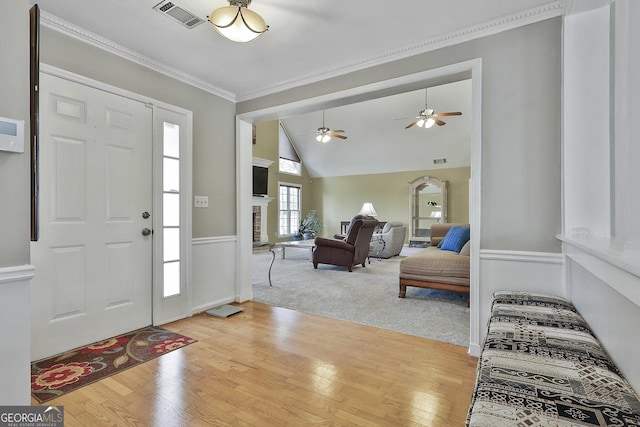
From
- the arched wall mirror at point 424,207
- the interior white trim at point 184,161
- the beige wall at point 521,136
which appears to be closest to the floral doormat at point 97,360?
the interior white trim at point 184,161

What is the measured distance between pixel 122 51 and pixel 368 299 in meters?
3.56

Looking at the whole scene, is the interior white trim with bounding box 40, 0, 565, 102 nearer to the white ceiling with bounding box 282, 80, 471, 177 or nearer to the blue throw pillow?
the blue throw pillow

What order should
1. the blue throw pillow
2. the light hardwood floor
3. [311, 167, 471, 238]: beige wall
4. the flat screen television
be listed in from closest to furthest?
the light hardwood floor
the blue throw pillow
the flat screen television
[311, 167, 471, 238]: beige wall

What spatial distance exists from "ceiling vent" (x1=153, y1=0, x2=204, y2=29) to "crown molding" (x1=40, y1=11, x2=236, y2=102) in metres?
0.72

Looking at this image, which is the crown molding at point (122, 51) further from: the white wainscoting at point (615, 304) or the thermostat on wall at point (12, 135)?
the white wainscoting at point (615, 304)

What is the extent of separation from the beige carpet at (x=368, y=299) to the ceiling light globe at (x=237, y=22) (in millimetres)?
2641

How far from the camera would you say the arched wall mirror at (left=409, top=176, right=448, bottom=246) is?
9742mm

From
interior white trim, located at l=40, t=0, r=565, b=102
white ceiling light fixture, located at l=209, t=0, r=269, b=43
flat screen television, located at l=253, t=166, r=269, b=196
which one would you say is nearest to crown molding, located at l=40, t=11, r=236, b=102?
interior white trim, located at l=40, t=0, r=565, b=102

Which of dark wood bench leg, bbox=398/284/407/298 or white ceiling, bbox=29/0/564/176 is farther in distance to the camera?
dark wood bench leg, bbox=398/284/407/298

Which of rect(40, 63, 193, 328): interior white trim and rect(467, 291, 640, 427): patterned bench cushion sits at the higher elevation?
rect(40, 63, 193, 328): interior white trim

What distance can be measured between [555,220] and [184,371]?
274 centimetres

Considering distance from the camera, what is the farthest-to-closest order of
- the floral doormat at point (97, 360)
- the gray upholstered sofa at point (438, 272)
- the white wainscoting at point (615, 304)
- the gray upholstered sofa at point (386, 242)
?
the gray upholstered sofa at point (386, 242), the gray upholstered sofa at point (438, 272), the floral doormat at point (97, 360), the white wainscoting at point (615, 304)

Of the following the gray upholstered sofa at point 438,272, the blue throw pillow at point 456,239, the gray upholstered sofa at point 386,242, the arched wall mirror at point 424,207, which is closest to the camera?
the gray upholstered sofa at point 438,272

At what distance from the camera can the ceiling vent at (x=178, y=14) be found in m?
2.16
